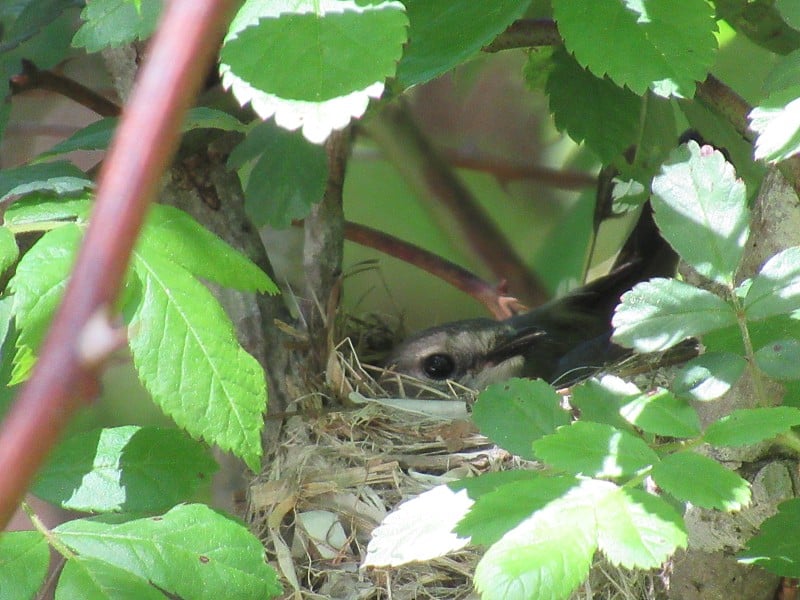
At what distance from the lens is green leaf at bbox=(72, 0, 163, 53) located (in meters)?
1.35

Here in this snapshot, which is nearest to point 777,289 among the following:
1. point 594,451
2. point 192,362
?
point 594,451

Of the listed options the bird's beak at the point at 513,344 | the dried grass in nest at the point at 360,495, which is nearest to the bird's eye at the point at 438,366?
the bird's beak at the point at 513,344

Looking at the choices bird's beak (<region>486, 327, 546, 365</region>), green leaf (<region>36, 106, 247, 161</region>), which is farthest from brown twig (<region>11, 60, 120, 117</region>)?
bird's beak (<region>486, 327, 546, 365</region>)

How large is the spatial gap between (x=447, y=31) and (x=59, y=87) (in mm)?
1245

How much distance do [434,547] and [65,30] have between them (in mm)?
1644

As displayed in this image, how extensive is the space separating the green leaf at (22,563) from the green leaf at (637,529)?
663 millimetres

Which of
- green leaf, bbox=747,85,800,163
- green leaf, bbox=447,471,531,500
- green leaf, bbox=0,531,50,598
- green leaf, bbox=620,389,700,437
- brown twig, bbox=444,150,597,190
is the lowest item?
brown twig, bbox=444,150,597,190

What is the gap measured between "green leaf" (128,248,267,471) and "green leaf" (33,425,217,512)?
226mm

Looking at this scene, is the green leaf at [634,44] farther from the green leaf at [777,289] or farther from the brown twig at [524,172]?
the brown twig at [524,172]

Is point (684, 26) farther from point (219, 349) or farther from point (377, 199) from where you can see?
point (377, 199)

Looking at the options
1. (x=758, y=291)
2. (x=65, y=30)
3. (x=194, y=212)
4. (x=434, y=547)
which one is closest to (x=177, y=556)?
(x=434, y=547)

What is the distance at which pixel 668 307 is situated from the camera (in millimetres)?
1196

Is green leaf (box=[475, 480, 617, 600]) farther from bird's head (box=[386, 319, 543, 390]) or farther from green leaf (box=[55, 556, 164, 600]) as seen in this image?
bird's head (box=[386, 319, 543, 390])

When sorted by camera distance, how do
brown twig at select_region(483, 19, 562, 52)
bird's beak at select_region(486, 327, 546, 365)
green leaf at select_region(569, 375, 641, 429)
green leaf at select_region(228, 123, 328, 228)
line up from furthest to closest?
bird's beak at select_region(486, 327, 546, 365), green leaf at select_region(228, 123, 328, 228), brown twig at select_region(483, 19, 562, 52), green leaf at select_region(569, 375, 641, 429)
